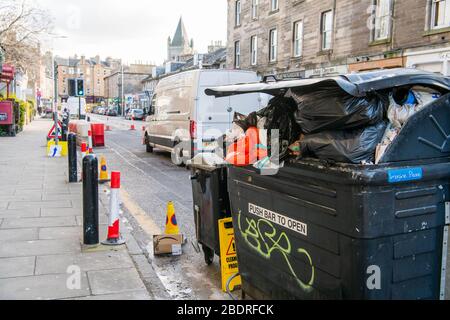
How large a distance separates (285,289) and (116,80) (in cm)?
10858

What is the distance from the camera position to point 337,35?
71.8 ft

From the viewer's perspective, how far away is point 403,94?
9.37ft

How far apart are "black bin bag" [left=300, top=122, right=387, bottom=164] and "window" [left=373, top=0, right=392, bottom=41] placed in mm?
17905

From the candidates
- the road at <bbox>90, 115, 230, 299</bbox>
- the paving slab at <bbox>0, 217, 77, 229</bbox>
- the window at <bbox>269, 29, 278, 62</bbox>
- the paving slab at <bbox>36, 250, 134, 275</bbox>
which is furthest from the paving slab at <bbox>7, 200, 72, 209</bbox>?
the window at <bbox>269, 29, 278, 62</bbox>

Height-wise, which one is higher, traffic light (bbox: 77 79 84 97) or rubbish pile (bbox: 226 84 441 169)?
traffic light (bbox: 77 79 84 97)

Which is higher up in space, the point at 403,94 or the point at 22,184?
the point at 403,94

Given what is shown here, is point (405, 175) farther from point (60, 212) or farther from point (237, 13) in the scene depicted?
point (237, 13)

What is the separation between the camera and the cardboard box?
5129 mm

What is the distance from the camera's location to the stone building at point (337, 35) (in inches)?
664

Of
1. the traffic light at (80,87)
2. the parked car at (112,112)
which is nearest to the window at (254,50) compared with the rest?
the traffic light at (80,87)

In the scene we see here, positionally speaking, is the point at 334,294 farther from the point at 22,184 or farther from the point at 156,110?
the point at 156,110

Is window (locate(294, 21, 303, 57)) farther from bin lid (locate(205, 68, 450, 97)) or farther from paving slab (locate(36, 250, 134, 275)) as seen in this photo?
bin lid (locate(205, 68, 450, 97))

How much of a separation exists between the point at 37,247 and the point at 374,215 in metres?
4.02
